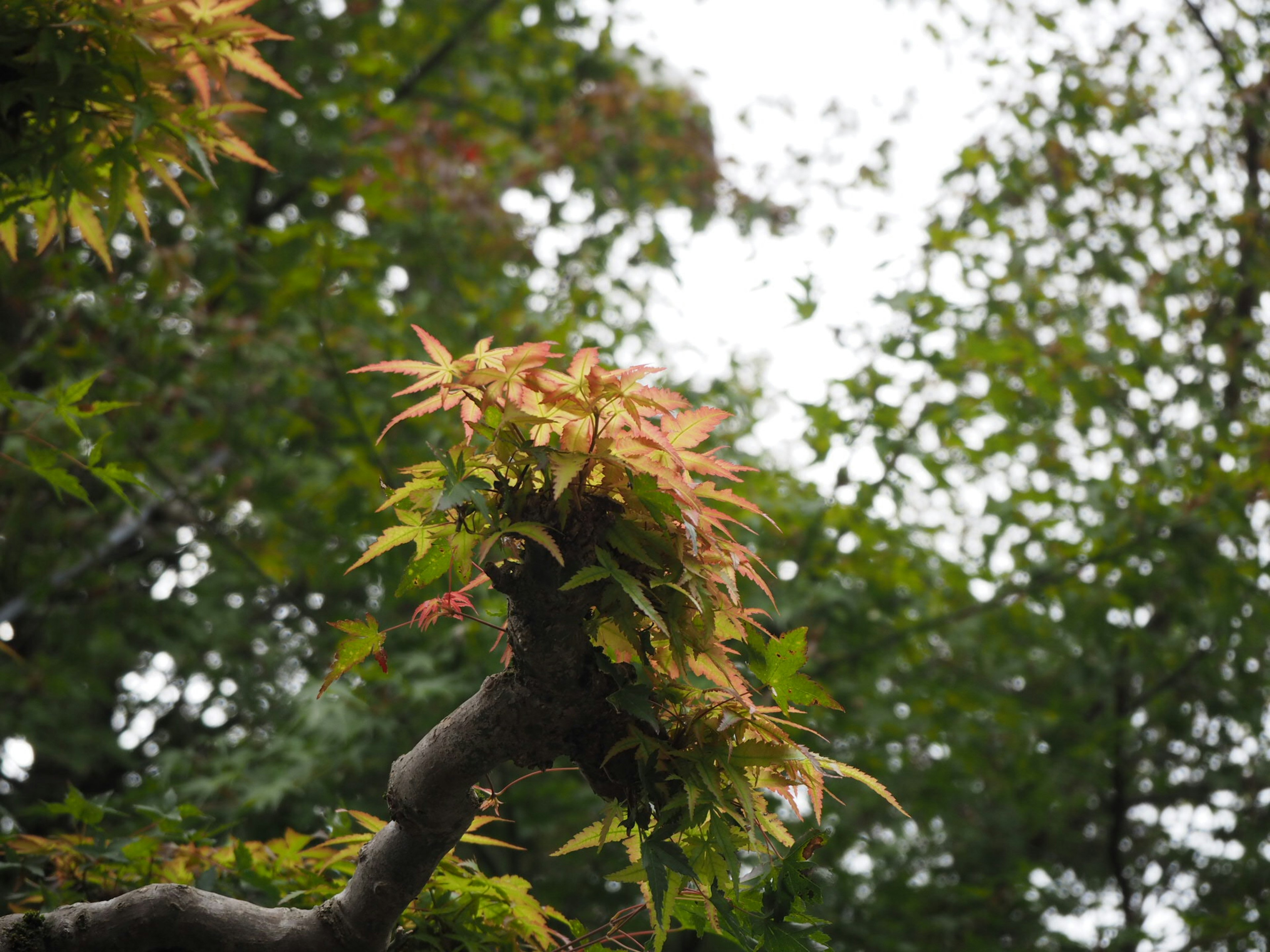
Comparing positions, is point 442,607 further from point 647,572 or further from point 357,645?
point 647,572

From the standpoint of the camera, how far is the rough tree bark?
1060 millimetres

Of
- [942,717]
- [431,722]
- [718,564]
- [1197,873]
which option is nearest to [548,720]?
[718,564]

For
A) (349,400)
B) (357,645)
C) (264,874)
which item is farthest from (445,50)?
(357,645)

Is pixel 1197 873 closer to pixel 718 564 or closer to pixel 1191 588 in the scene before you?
pixel 1191 588

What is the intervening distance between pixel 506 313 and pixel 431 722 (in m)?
1.69

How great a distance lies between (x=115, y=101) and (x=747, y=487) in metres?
1.79

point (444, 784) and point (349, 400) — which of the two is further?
point (349, 400)

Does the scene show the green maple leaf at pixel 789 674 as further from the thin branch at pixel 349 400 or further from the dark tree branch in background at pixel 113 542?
the dark tree branch in background at pixel 113 542

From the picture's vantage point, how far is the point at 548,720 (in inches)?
43.5

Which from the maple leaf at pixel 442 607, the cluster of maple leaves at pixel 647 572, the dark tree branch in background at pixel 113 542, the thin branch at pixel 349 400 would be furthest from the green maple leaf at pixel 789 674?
the dark tree branch in background at pixel 113 542

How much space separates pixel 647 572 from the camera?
1081 millimetres

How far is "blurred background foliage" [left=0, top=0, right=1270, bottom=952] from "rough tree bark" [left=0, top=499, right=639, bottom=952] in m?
1.24

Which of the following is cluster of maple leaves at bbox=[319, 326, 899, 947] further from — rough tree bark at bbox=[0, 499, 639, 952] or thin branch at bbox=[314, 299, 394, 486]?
thin branch at bbox=[314, 299, 394, 486]

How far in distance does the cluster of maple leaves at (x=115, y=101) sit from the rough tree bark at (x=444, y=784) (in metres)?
0.92
